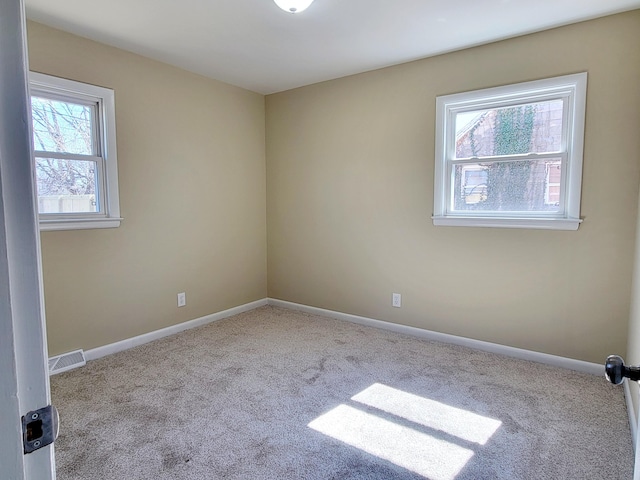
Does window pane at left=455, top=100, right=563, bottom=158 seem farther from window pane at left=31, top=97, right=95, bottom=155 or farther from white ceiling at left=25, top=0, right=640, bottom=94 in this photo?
window pane at left=31, top=97, right=95, bottom=155

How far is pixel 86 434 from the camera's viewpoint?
2.00m

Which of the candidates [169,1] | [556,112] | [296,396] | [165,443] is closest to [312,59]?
[169,1]

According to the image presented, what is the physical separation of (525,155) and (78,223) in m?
3.45

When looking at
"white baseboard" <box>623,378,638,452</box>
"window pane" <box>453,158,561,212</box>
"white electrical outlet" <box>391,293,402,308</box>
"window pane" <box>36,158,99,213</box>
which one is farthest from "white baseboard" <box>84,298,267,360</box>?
"white baseboard" <box>623,378,638,452</box>

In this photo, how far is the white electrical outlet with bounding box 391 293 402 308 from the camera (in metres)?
3.56

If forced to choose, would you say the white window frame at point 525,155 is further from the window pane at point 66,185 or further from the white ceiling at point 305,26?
the window pane at point 66,185

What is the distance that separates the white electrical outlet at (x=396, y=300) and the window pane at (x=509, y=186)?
97 cm

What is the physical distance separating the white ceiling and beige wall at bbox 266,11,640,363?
24 centimetres

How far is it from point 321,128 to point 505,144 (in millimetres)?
1780

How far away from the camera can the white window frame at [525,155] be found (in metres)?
2.65

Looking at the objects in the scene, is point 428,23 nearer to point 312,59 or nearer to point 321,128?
point 312,59

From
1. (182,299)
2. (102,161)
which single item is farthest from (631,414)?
(102,161)

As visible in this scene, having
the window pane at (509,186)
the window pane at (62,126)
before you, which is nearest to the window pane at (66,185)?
the window pane at (62,126)

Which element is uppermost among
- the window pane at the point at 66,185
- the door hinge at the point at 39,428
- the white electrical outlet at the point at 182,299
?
the window pane at the point at 66,185
